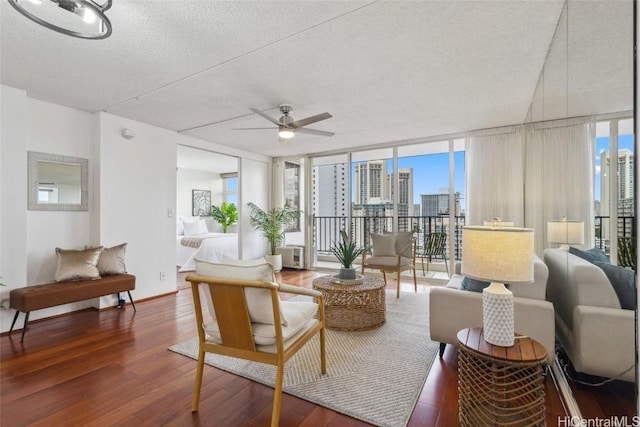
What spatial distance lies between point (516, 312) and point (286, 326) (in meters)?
1.54

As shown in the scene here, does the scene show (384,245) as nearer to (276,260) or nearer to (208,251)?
(276,260)

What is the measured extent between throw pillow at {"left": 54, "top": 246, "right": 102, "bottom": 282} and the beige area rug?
4.97 ft

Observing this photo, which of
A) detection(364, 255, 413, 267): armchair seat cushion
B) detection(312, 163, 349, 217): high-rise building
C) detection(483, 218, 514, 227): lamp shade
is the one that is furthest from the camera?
detection(312, 163, 349, 217): high-rise building

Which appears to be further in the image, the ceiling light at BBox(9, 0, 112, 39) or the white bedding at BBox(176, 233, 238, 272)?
the white bedding at BBox(176, 233, 238, 272)

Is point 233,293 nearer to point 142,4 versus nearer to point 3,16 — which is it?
point 142,4

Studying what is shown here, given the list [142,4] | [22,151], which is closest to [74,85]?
[22,151]

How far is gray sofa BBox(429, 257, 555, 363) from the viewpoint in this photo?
1.95m

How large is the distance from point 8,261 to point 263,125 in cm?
308

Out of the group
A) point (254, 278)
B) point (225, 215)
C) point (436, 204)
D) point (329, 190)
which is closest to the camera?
point (254, 278)

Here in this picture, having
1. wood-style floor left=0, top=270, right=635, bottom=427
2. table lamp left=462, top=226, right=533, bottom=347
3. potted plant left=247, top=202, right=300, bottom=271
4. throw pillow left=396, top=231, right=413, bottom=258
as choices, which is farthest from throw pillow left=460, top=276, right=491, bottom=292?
potted plant left=247, top=202, right=300, bottom=271

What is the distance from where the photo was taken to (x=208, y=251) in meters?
5.76

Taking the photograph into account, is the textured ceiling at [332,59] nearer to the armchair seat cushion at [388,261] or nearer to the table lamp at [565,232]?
the table lamp at [565,232]

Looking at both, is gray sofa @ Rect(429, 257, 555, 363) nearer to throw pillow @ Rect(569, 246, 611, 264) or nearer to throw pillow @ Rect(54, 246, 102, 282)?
throw pillow @ Rect(569, 246, 611, 264)

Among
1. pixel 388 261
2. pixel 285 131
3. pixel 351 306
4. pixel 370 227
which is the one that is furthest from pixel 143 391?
pixel 370 227
